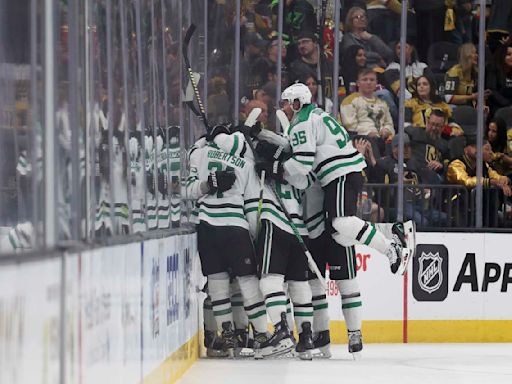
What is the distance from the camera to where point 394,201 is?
33.1 feet

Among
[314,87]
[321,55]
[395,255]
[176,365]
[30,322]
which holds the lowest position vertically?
[176,365]

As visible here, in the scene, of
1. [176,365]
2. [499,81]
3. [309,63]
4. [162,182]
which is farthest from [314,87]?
[176,365]

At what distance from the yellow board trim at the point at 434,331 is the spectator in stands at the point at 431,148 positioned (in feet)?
4.22

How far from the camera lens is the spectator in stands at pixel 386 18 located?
1120 cm

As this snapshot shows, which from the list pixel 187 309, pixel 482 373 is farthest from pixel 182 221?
pixel 482 373

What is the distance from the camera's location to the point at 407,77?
1127 centimetres

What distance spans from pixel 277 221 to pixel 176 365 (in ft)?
5.67

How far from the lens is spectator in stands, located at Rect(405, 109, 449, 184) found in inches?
424

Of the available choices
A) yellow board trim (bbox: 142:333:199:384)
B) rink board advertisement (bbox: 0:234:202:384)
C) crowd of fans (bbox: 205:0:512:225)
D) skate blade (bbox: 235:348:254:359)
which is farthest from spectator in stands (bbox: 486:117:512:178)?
rink board advertisement (bbox: 0:234:202:384)

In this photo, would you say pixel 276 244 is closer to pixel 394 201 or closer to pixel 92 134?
pixel 394 201

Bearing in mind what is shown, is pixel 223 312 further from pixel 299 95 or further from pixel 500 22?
pixel 500 22

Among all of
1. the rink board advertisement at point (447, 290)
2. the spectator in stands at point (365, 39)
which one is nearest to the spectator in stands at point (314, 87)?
the spectator in stands at point (365, 39)

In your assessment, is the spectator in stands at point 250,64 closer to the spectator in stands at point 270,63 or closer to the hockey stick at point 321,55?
the spectator in stands at point 270,63

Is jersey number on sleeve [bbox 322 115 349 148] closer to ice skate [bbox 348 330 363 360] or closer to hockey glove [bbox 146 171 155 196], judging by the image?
ice skate [bbox 348 330 363 360]
